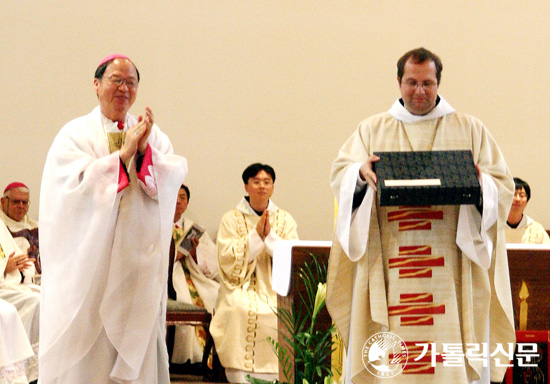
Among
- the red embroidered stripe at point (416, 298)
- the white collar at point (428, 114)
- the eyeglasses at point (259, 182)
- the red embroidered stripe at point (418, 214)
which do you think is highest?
the eyeglasses at point (259, 182)

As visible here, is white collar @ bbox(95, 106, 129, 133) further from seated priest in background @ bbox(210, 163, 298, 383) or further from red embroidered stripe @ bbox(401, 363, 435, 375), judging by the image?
A: seated priest in background @ bbox(210, 163, 298, 383)

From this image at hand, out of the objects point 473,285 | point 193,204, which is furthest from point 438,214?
point 193,204

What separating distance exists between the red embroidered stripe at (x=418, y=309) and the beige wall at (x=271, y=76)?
5.01 meters

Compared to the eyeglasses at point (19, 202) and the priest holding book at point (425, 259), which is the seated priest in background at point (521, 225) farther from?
the eyeglasses at point (19, 202)

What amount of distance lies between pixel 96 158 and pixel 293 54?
14.7 ft

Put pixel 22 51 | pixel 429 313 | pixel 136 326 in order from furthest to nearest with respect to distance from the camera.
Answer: pixel 22 51
pixel 136 326
pixel 429 313

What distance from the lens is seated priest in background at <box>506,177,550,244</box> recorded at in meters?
7.73

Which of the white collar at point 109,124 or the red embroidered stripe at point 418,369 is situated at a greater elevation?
the white collar at point 109,124

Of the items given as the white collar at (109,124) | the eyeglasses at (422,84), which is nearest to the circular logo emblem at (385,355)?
the eyeglasses at (422,84)

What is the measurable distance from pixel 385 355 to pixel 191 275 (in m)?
4.59

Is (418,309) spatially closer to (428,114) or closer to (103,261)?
(428,114)

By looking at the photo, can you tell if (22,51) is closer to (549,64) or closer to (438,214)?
(549,64)

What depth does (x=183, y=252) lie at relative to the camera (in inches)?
326

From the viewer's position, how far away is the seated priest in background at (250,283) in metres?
7.19
